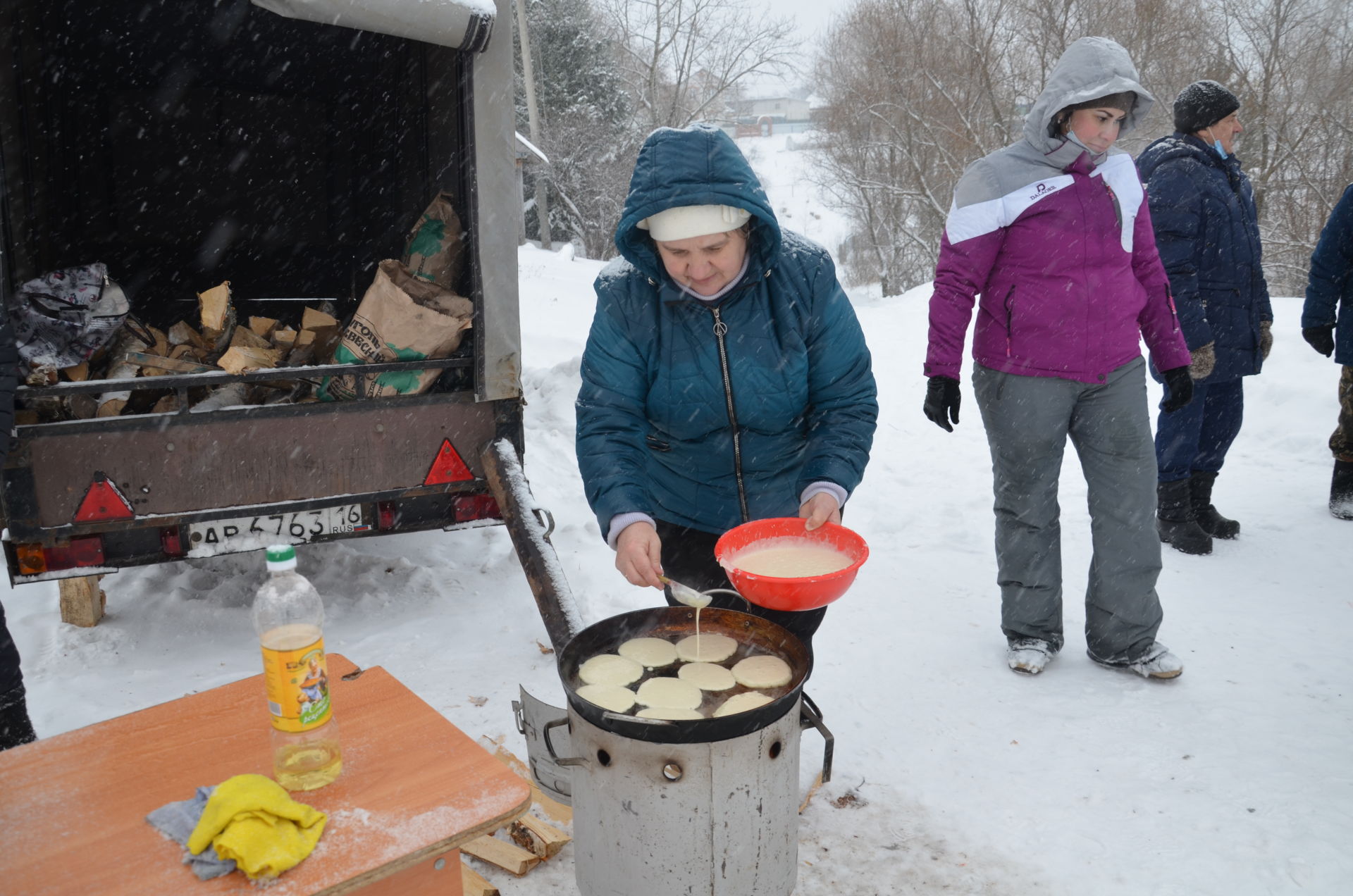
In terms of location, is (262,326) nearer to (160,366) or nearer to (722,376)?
(160,366)

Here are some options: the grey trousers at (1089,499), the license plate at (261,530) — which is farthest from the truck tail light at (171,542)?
the grey trousers at (1089,499)

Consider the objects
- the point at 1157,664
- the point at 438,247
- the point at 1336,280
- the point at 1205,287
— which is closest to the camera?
the point at 1157,664

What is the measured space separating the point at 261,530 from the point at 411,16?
7.20ft

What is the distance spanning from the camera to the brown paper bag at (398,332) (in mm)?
4039

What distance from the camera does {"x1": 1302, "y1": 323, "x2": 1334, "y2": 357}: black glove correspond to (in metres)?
5.66

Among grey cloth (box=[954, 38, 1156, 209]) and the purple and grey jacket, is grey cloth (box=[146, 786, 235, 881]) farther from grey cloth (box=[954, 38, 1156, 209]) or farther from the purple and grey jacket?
grey cloth (box=[954, 38, 1156, 209])

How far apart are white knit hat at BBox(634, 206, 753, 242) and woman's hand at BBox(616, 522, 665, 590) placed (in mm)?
814

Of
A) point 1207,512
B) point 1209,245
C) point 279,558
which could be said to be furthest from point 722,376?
point 1207,512

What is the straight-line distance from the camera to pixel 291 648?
192cm

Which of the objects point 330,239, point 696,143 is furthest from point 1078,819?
point 330,239

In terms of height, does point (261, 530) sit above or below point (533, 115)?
below

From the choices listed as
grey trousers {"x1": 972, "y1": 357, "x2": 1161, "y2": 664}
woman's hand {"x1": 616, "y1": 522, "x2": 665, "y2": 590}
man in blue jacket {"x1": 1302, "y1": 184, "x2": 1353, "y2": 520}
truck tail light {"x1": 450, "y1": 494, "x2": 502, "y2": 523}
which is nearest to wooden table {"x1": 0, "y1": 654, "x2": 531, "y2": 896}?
woman's hand {"x1": 616, "y1": 522, "x2": 665, "y2": 590}

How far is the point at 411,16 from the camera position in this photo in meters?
3.36

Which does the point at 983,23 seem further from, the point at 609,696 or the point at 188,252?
the point at 609,696
